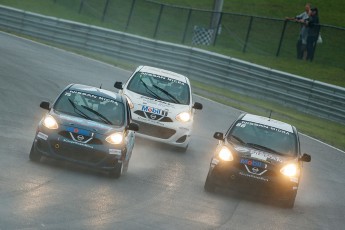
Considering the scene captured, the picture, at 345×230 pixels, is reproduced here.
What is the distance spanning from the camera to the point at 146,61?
1651 inches

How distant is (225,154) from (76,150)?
2.79 metres

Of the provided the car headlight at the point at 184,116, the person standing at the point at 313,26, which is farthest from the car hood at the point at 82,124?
the person standing at the point at 313,26

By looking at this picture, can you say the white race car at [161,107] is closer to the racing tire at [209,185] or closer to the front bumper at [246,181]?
the racing tire at [209,185]

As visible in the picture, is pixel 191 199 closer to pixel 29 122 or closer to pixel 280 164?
pixel 280 164

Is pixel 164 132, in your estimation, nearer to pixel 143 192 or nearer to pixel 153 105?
pixel 153 105

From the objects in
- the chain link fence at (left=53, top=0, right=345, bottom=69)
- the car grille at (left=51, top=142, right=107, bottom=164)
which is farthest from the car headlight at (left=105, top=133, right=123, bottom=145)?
the chain link fence at (left=53, top=0, right=345, bottom=69)

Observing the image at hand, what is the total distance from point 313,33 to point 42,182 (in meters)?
25.8

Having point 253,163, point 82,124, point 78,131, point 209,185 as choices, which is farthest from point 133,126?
point 253,163

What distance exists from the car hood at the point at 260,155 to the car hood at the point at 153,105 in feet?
15.5

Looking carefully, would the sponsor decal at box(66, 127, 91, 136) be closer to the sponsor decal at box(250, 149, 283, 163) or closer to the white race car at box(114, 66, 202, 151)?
the sponsor decal at box(250, 149, 283, 163)

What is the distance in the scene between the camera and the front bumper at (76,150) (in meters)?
17.9

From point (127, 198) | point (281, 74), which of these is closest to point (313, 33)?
point (281, 74)

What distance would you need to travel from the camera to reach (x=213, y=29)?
1827 inches

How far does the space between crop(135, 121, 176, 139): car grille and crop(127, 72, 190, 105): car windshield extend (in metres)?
1.06
